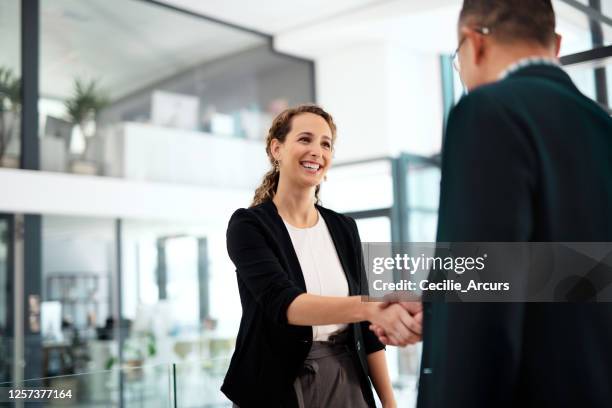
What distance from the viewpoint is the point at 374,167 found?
801 cm

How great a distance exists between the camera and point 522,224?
2.76ft

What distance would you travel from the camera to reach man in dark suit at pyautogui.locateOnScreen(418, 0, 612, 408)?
84 centimetres

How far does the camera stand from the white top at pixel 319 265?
1.67m

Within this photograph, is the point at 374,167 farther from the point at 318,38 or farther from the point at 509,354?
the point at 509,354

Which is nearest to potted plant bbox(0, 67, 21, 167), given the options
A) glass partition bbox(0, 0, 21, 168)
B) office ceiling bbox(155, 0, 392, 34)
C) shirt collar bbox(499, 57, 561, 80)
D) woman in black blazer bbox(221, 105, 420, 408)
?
glass partition bbox(0, 0, 21, 168)

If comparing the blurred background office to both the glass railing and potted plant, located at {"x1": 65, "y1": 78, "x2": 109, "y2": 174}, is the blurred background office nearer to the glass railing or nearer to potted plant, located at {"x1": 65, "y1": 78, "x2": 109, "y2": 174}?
potted plant, located at {"x1": 65, "y1": 78, "x2": 109, "y2": 174}

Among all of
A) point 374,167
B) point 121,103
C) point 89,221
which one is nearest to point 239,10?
point 121,103

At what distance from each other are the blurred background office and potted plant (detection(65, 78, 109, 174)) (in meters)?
0.01

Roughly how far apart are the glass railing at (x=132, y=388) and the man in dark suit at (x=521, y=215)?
1.48 m

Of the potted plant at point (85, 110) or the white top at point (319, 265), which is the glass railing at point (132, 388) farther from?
the potted plant at point (85, 110)

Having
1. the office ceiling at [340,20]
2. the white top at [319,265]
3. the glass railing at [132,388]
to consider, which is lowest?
the glass railing at [132,388]

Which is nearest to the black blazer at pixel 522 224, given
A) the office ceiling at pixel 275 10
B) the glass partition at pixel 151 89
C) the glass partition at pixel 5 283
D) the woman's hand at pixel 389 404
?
the woman's hand at pixel 389 404

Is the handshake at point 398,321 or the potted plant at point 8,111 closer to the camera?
the handshake at point 398,321

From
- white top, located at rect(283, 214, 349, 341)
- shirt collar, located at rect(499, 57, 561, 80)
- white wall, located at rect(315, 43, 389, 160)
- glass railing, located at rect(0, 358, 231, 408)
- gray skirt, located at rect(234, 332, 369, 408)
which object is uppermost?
white wall, located at rect(315, 43, 389, 160)
